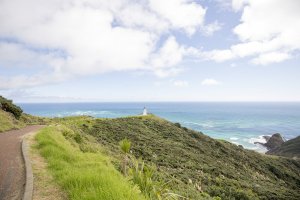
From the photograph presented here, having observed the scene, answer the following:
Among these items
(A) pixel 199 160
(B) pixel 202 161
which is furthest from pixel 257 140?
(A) pixel 199 160

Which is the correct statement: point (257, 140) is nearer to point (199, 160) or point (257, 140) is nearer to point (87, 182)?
point (199, 160)

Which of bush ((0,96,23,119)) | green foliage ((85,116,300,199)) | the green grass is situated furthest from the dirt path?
bush ((0,96,23,119))

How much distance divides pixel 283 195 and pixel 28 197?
2762 centimetres

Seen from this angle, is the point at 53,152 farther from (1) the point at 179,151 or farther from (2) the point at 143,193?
(1) the point at 179,151

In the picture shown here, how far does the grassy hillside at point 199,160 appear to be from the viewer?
83.2ft

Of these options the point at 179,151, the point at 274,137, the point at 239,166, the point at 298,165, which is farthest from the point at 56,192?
the point at 274,137

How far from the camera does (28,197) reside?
301 inches

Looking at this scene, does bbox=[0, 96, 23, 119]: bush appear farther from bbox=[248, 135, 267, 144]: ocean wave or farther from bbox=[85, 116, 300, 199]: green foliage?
bbox=[248, 135, 267, 144]: ocean wave

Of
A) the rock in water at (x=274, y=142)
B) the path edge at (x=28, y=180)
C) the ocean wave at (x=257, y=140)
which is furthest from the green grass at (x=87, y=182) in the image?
the ocean wave at (x=257, y=140)

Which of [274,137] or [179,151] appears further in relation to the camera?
[274,137]

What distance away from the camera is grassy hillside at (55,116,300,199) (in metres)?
25.4

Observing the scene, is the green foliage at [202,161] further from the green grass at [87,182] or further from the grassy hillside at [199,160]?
the green grass at [87,182]

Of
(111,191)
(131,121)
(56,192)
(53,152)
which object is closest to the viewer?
(111,191)

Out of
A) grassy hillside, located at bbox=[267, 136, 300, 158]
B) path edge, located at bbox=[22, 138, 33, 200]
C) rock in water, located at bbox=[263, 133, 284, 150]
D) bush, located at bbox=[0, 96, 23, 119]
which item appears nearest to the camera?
path edge, located at bbox=[22, 138, 33, 200]
